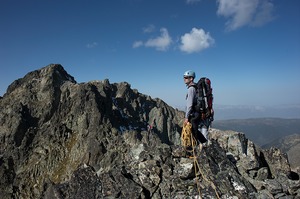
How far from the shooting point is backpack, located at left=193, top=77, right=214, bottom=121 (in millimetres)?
16297

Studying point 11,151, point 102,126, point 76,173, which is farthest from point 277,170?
point 11,151

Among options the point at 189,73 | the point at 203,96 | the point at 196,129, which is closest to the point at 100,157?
the point at 196,129

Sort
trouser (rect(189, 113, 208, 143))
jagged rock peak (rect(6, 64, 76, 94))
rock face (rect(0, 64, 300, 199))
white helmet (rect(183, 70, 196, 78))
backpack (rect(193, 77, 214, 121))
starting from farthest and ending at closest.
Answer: jagged rock peak (rect(6, 64, 76, 94)), trouser (rect(189, 113, 208, 143)), rock face (rect(0, 64, 300, 199)), backpack (rect(193, 77, 214, 121)), white helmet (rect(183, 70, 196, 78))

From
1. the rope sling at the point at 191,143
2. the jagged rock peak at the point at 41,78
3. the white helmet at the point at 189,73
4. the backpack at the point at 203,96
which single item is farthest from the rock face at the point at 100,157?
the white helmet at the point at 189,73

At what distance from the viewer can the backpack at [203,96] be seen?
1630 cm

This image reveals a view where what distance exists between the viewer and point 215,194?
592 inches

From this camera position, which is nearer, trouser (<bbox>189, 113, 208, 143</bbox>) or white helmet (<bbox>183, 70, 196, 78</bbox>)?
white helmet (<bbox>183, 70, 196, 78</bbox>)

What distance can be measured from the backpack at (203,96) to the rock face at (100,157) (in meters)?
3.04

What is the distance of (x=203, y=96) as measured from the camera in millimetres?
16391

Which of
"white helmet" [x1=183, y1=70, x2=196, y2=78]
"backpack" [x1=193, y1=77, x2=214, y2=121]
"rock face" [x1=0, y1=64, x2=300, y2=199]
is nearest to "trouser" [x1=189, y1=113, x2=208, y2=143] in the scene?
"backpack" [x1=193, y1=77, x2=214, y2=121]

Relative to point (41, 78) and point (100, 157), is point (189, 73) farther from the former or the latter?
point (41, 78)

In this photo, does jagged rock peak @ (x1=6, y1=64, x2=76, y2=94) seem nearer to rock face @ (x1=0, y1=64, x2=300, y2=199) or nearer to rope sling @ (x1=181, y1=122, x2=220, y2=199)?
rock face @ (x1=0, y1=64, x2=300, y2=199)

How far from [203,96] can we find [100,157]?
115913mm

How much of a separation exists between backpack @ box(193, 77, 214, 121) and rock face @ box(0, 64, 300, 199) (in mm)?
3037
